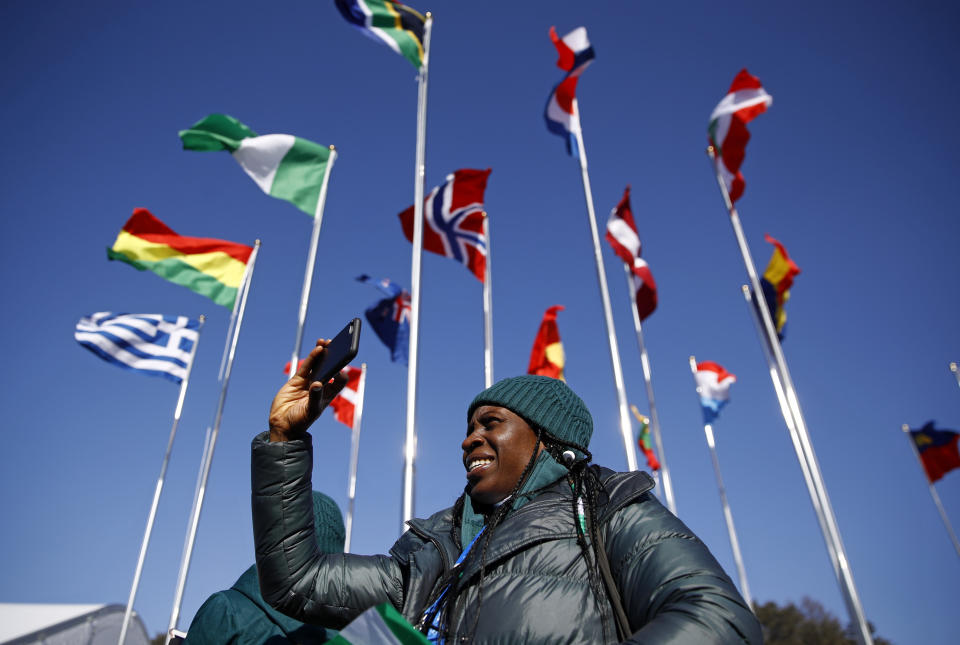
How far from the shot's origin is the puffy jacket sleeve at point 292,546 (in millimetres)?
1779

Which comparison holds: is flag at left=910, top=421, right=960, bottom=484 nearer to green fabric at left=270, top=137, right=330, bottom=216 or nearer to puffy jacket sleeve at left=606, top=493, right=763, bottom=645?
green fabric at left=270, top=137, right=330, bottom=216

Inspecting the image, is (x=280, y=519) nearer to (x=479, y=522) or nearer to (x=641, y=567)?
(x=479, y=522)

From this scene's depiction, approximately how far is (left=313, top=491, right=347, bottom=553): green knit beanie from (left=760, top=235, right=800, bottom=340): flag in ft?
29.6

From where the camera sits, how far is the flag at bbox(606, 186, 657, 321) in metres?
9.70

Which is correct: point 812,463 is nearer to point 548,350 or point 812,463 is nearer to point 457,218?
point 548,350

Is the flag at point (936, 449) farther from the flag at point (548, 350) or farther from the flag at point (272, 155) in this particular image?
the flag at point (272, 155)

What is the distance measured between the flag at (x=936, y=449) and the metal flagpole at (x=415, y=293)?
54.1ft

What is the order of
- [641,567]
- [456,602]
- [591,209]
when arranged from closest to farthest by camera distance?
[641,567] < [456,602] < [591,209]

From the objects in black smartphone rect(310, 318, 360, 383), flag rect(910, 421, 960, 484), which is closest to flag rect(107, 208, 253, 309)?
black smartphone rect(310, 318, 360, 383)

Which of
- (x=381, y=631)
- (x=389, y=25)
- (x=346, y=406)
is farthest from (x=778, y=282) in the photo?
(x=381, y=631)

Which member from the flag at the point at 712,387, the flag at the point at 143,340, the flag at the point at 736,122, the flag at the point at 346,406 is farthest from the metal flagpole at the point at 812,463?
the flag at the point at 143,340

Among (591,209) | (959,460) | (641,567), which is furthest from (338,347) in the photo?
(959,460)

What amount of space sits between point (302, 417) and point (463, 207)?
7728mm

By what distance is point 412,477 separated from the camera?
5633 mm
